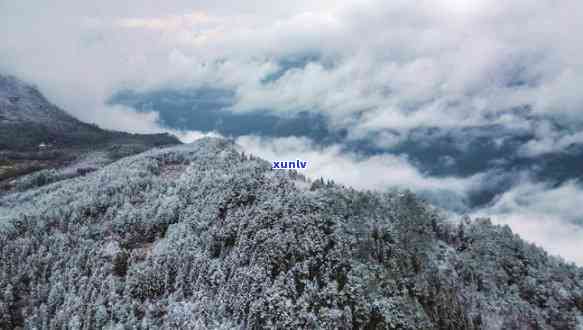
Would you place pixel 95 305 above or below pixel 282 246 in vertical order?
below

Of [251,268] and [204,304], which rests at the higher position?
[251,268]

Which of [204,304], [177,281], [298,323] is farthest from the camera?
[177,281]

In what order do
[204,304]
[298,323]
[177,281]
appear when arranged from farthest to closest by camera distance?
[177,281]
[204,304]
[298,323]

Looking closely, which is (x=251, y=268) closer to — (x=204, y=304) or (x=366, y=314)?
(x=204, y=304)

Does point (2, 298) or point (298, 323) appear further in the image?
point (2, 298)

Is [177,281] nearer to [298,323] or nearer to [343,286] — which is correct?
[298,323]

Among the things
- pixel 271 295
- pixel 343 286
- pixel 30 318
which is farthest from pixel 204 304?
pixel 30 318

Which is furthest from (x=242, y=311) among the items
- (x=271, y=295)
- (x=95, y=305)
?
(x=95, y=305)

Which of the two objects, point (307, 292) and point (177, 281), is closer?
point (307, 292)

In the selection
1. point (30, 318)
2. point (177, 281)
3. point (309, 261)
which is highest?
point (309, 261)
